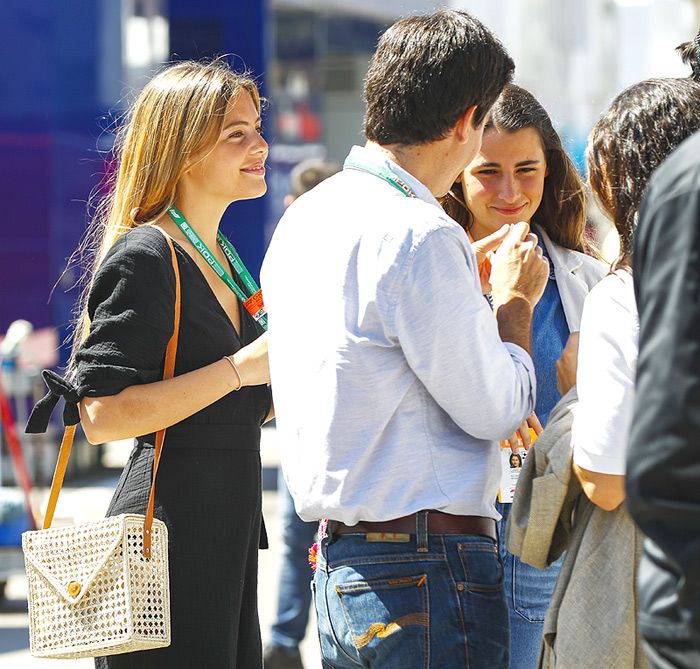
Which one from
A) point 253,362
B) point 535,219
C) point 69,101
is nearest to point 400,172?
point 253,362

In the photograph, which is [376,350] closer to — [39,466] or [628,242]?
[628,242]

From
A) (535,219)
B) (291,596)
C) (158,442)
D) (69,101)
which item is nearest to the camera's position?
(158,442)

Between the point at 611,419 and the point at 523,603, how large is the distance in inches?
38.5

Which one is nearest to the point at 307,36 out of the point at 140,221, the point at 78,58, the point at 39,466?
the point at 78,58

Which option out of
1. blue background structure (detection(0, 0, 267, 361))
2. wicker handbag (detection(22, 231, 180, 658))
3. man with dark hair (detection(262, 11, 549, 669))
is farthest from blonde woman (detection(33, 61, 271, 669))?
blue background structure (detection(0, 0, 267, 361))

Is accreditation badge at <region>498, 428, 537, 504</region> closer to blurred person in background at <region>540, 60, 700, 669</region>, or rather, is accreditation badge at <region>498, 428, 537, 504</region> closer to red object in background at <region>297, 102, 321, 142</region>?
blurred person in background at <region>540, 60, 700, 669</region>

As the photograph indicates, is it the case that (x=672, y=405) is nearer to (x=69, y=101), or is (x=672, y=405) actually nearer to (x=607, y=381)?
(x=607, y=381)

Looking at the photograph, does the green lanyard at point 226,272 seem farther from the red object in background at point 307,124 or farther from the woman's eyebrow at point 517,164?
the red object in background at point 307,124

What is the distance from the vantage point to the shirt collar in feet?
7.84

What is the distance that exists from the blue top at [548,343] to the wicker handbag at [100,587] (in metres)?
0.96

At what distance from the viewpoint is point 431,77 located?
2.35m

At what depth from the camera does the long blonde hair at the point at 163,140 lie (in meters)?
3.06

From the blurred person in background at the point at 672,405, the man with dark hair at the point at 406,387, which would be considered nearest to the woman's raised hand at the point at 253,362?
the man with dark hair at the point at 406,387

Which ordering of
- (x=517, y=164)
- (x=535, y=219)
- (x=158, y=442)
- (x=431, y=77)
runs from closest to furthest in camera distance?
(x=431, y=77) < (x=158, y=442) < (x=517, y=164) < (x=535, y=219)
